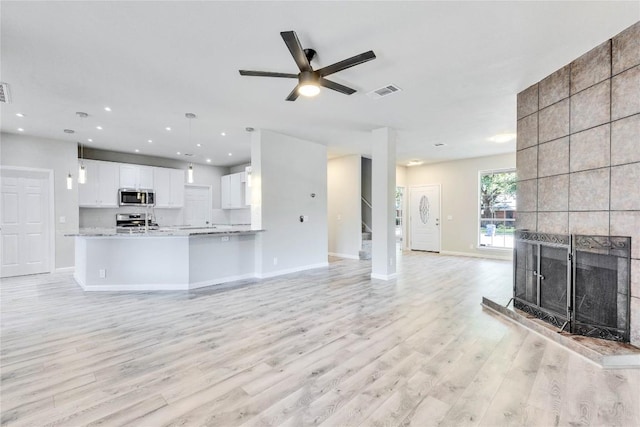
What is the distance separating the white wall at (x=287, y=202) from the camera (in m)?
5.56

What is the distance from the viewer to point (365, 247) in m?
7.88

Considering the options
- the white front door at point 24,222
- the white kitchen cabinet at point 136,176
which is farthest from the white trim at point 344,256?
the white front door at point 24,222

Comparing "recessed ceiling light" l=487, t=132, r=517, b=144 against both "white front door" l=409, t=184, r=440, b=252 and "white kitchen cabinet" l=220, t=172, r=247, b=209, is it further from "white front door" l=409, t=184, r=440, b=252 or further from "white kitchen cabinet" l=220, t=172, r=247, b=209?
"white kitchen cabinet" l=220, t=172, r=247, b=209

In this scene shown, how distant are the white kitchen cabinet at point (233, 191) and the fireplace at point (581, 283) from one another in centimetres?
690

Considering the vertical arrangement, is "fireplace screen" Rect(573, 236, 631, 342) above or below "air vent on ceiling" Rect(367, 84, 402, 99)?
below

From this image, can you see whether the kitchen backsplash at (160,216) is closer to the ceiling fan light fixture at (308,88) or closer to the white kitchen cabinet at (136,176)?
the white kitchen cabinet at (136,176)

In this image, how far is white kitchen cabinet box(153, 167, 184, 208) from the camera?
7.74 m

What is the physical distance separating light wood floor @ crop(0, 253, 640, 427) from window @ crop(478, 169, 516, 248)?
4662 mm

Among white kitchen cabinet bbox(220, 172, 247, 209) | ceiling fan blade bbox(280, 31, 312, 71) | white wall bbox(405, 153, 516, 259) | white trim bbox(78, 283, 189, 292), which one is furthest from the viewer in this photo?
white kitchen cabinet bbox(220, 172, 247, 209)

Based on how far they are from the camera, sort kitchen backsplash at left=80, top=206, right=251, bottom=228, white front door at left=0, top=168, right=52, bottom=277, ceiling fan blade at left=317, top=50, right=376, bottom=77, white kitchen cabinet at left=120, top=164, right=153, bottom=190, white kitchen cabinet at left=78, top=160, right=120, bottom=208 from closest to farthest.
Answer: ceiling fan blade at left=317, top=50, right=376, bottom=77, white front door at left=0, top=168, right=52, bottom=277, white kitchen cabinet at left=78, top=160, right=120, bottom=208, kitchen backsplash at left=80, top=206, right=251, bottom=228, white kitchen cabinet at left=120, top=164, right=153, bottom=190

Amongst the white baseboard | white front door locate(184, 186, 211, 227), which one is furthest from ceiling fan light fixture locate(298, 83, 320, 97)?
the white baseboard

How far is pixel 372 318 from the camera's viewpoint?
3.45m

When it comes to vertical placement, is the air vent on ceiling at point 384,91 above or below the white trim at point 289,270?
above

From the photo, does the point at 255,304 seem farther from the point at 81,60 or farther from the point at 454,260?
the point at 454,260
